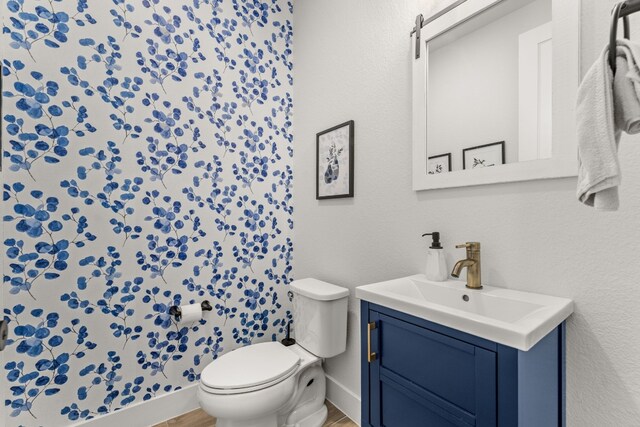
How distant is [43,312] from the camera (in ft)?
4.53

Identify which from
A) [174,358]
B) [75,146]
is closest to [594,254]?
[174,358]

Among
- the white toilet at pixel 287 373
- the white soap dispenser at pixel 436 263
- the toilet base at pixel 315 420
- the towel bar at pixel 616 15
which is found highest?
the towel bar at pixel 616 15

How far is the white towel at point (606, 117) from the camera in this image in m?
0.57

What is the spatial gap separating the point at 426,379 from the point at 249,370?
34.6 inches

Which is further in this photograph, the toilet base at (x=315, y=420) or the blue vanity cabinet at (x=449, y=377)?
the toilet base at (x=315, y=420)

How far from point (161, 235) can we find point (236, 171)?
0.59 metres

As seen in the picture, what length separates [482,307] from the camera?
40.6 inches

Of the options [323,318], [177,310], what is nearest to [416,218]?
[323,318]

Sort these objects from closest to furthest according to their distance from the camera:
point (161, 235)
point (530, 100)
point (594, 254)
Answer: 1. point (594, 254)
2. point (530, 100)
3. point (161, 235)

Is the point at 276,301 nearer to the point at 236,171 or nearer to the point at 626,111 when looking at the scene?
the point at 236,171

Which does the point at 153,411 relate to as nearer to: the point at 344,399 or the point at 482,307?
the point at 344,399

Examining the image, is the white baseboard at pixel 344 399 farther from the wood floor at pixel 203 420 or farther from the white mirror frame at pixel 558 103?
the white mirror frame at pixel 558 103

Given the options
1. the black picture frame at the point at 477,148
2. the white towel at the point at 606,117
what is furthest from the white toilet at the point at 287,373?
the white towel at the point at 606,117

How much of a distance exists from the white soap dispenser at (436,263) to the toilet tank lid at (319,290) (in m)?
0.56
